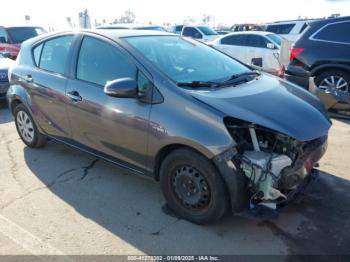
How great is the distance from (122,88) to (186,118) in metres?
0.65

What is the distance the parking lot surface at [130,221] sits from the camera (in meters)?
3.10

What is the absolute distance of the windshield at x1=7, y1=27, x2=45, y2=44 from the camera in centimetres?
1354

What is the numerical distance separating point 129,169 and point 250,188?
4.35 ft

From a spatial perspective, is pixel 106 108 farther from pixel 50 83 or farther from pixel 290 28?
pixel 290 28

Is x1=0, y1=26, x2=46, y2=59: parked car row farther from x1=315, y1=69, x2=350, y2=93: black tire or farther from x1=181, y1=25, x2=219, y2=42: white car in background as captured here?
x1=315, y1=69, x2=350, y2=93: black tire

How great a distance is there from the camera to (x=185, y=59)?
3.89m

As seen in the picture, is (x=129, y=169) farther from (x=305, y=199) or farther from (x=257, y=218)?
(x=305, y=199)

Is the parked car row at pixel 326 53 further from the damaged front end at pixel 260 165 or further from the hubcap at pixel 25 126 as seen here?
the hubcap at pixel 25 126

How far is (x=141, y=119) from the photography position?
11.3 feet

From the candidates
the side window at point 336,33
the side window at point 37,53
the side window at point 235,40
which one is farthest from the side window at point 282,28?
the side window at point 37,53

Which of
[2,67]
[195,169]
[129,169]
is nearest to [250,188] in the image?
[195,169]

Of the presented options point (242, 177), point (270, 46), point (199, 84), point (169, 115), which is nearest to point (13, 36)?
point (270, 46)

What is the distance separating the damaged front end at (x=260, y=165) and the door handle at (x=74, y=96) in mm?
1772

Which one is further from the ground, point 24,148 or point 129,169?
point 129,169
